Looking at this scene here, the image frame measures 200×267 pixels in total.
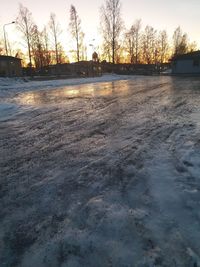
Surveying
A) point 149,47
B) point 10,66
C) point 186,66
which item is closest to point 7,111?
point 186,66

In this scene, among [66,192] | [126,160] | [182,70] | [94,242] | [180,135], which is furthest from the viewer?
[182,70]

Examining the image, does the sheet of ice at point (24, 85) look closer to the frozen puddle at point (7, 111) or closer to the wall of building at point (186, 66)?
the frozen puddle at point (7, 111)

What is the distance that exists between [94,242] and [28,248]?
0.64 m

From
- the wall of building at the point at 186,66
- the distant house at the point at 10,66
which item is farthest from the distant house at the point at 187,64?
the distant house at the point at 10,66

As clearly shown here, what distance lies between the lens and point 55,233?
2.46 meters

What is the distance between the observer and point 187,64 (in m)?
44.2

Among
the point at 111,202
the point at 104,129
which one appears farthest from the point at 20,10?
the point at 111,202

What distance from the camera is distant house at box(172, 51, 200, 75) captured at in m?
43.1

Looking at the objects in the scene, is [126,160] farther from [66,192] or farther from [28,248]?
[28,248]

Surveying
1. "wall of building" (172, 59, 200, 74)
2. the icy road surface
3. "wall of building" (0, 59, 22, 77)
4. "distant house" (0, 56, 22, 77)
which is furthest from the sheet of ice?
"wall of building" (172, 59, 200, 74)

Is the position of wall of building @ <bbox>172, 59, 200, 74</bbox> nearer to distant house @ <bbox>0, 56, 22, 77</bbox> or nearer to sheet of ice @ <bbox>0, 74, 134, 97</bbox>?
sheet of ice @ <bbox>0, 74, 134, 97</bbox>

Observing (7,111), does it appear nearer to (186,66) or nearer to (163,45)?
(186,66)

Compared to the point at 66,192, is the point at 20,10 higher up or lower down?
higher up

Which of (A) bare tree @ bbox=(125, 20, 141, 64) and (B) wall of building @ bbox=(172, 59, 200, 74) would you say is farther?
(A) bare tree @ bbox=(125, 20, 141, 64)
